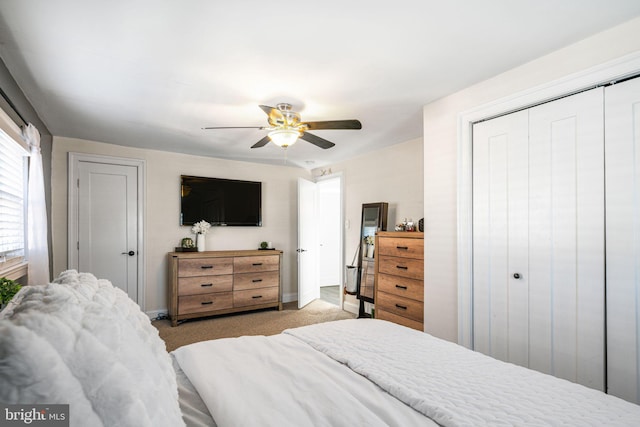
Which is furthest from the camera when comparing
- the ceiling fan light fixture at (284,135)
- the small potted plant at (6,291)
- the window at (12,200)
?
the ceiling fan light fixture at (284,135)

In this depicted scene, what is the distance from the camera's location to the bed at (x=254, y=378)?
0.58 m

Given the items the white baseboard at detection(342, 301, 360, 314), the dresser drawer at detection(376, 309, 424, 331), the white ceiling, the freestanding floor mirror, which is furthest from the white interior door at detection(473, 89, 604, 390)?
the white baseboard at detection(342, 301, 360, 314)

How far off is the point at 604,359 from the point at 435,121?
6.53 ft

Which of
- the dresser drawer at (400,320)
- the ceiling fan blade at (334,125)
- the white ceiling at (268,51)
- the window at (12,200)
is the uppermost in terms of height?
the white ceiling at (268,51)

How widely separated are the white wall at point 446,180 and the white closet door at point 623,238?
46 cm

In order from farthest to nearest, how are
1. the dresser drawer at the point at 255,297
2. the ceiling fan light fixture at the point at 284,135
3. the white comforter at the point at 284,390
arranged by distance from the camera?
the dresser drawer at the point at 255,297, the ceiling fan light fixture at the point at 284,135, the white comforter at the point at 284,390

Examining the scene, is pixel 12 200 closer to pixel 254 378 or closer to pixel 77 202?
pixel 77 202

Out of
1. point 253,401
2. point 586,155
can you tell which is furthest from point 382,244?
point 253,401

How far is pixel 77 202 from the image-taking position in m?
4.06

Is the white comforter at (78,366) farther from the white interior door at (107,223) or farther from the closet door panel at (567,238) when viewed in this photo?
the white interior door at (107,223)

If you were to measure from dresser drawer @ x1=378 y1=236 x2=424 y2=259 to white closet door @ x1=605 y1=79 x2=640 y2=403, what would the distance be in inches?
56.7

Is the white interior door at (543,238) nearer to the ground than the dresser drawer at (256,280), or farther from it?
farther from it

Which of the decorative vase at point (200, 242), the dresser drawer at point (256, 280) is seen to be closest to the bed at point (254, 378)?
the dresser drawer at point (256, 280)

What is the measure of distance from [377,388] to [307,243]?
4099 mm
